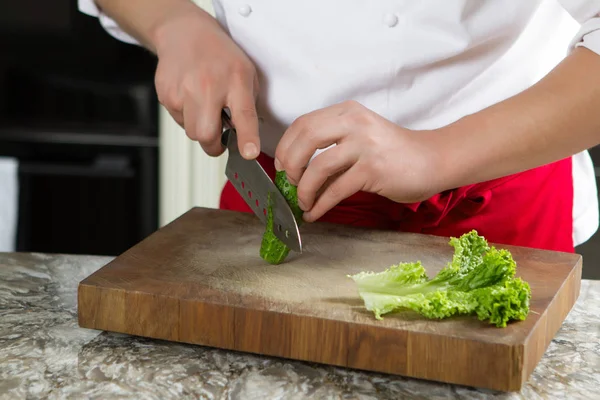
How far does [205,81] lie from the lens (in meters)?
1.24

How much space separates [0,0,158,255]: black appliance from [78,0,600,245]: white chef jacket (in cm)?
146

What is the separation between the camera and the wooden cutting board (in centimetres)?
91

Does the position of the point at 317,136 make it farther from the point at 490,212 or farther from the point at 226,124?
the point at 490,212

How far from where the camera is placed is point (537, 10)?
1.34 m

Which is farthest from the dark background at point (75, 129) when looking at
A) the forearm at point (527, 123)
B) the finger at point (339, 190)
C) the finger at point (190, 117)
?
the forearm at point (527, 123)

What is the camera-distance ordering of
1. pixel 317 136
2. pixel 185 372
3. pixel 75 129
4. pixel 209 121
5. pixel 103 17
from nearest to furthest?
1. pixel 185 372
2. pixel 317 136
3. pixel 209 121
4. pixel 103 17
5. pixel 75 129

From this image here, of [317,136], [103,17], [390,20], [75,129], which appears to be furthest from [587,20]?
[75,129]

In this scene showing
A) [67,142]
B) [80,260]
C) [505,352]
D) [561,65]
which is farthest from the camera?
[67,142]

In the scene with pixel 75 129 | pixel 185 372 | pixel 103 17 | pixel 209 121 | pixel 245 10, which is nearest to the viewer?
pixel 185 372

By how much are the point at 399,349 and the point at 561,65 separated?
50 cm

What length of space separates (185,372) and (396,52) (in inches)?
23.5

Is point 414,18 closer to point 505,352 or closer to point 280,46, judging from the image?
point 280,46

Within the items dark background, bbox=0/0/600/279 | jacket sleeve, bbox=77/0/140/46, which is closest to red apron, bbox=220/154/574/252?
jacket sleeve, bbox=77/0/140/46

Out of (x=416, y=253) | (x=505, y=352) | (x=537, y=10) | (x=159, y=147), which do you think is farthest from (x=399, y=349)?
(x=159, y=147)
